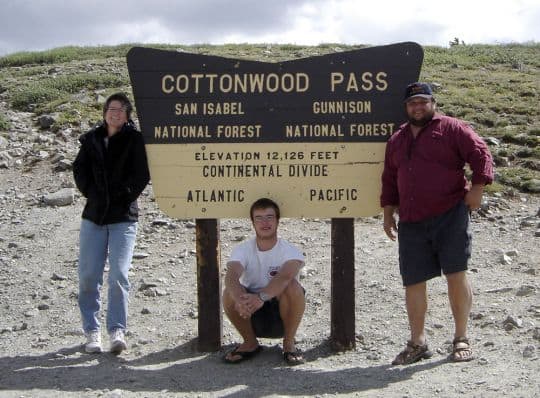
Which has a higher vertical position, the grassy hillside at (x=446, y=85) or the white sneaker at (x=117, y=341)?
the grassy hillside at (x=446, y=85)

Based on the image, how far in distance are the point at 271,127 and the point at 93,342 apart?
2097 mm

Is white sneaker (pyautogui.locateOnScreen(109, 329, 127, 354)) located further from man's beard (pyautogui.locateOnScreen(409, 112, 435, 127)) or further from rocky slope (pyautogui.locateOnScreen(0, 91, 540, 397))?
man's beard (pyautogui.locateOnScreen(409, 112, 435, 127))

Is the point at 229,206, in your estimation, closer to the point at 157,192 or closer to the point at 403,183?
the point at 157,192

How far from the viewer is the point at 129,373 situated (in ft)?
17.3

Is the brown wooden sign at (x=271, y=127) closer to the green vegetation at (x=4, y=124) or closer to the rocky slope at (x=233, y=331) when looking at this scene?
the rocky slope at (x=233, y=331)

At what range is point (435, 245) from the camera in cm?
508

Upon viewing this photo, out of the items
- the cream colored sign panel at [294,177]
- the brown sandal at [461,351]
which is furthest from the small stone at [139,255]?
the brown sandal at [461,351]

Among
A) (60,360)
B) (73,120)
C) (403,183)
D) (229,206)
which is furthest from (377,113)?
(73,120)

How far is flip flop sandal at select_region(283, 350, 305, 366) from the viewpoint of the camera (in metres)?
5.33

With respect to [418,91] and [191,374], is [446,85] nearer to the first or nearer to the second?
[418,91]

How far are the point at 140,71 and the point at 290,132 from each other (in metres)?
1.23

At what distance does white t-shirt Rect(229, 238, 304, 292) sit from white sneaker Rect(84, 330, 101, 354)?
4.01ft

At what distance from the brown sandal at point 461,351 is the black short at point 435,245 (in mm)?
491

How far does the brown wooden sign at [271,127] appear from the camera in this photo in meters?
5.62
